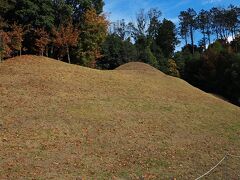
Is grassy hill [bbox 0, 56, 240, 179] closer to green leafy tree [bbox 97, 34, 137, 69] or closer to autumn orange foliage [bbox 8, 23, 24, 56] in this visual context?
autumn orange foliage [bbox 8, 23, 24, 56]

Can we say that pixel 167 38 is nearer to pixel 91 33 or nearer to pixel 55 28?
pixel 91 33

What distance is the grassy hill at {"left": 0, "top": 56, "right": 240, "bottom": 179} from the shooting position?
1361 centimetres

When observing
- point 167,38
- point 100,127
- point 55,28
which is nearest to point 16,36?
point 55,28

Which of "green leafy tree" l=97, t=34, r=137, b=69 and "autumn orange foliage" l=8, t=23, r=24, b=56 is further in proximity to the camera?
"green leafy tree" l=97, t=34, r=137, b=69

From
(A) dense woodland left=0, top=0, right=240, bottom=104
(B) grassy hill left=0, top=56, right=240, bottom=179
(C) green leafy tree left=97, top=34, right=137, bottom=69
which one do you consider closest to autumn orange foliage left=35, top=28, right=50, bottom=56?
(A) dense woodland left=0, top=0, right=240, bottom=104

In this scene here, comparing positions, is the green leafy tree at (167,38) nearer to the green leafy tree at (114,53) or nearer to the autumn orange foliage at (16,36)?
the green leafy tree at (114,53)

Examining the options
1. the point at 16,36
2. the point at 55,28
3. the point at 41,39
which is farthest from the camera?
the point at 55,28

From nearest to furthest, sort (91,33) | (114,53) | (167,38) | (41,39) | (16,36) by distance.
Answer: (16,36)
(41,39)
(91,33)
(114,53)
(167,38)

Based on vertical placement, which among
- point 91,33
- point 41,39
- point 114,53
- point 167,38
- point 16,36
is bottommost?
point 16,36

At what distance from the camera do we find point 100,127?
17703 mm

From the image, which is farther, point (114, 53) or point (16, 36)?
point (114, 53)

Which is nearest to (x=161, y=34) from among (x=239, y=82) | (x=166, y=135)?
(x=239, y=82)

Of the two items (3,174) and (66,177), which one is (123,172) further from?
(3,174)

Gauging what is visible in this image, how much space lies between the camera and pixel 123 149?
51.0ft
